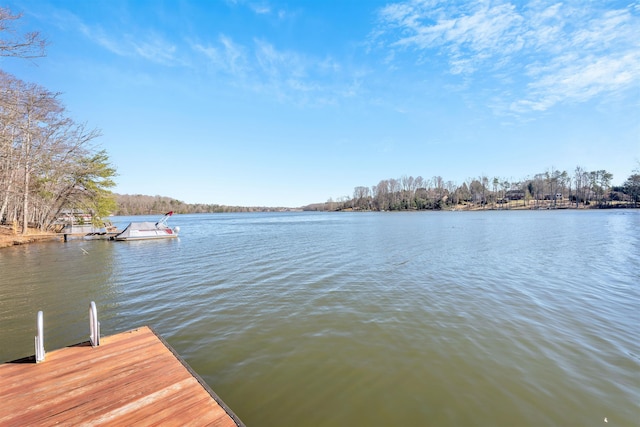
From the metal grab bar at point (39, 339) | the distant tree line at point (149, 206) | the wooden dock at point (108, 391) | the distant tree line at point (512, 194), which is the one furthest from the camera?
the distant tree line at point (149, 206)

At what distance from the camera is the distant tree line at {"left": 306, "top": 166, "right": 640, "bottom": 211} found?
87.8m

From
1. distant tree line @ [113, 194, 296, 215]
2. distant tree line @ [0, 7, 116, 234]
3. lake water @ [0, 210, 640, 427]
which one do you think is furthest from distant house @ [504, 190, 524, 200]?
distant tree line @ [113, 194, 296, 215]

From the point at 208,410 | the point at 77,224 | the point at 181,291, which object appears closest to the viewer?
the point at 208,410

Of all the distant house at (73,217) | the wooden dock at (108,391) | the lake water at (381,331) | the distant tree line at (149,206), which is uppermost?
the distant tree line at (149,206)

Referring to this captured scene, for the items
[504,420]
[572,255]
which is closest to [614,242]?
[572,255]

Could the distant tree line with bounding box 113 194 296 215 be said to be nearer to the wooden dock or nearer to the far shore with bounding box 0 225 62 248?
the far shore with bounding box 0 225 62 248

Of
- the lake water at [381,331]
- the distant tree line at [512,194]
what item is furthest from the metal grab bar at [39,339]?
the distant tree line at [512,194]

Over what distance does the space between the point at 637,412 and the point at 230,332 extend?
23.2 feet

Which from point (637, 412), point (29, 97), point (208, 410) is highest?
point (29, 97)

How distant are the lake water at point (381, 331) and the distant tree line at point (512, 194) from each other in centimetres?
10275

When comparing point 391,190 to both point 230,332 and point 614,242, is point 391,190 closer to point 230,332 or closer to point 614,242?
point 614,242

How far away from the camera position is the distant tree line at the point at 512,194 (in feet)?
288

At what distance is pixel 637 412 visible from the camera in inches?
146

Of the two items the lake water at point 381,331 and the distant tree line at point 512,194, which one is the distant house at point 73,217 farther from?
the distant tree line at point 512,194
